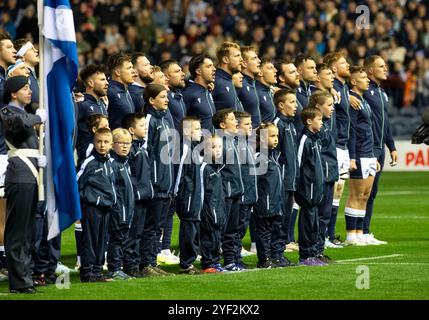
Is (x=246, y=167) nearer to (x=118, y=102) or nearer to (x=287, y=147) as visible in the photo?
(x=287, y=147)

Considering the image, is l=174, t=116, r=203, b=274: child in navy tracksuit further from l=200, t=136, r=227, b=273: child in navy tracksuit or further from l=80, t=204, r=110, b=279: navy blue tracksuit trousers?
l=80, t=204, r=110, b=279: navy blue tracksuit trousers

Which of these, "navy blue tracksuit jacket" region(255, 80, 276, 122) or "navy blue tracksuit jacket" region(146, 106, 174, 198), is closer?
"navy blue tracksuit jacket" region(146, 106, 174, 198)

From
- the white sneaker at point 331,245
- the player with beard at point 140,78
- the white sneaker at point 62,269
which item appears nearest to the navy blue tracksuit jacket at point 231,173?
the player with beard at point 140,78

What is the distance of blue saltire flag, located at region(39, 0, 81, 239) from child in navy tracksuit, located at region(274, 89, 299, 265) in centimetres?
295

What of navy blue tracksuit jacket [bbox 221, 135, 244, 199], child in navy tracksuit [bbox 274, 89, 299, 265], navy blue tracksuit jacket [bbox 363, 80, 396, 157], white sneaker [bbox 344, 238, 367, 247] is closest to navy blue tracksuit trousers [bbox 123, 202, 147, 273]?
navy blue tracksuit jacket [bbox 221, 135, 244, 199]

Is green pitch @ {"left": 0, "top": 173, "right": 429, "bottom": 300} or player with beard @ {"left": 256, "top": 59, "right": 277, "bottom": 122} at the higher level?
player with beard @ {"left": 256, "top": 59, "right": 277, "bottom": 122}

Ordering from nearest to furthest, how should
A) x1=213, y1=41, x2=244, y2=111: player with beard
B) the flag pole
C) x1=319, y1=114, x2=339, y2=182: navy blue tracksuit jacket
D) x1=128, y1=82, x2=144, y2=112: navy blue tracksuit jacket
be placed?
the flag pole
x1=128, y1=82, x2=144, y2=112: navy blue tracksuit jacket
x1=319, y1=114, x2=339, y2=182: navy blue tracksuit jacket
x1=213, y1=41, x2=244, y2=111: player with beard

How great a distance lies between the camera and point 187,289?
40.5ft

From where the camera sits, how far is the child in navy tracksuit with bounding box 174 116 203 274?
13766 millimetres

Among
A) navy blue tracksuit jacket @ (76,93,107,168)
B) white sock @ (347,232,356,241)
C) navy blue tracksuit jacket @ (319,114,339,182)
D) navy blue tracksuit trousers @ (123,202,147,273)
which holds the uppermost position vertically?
navy blue tracksuit jacket @ (76,93,107,168)

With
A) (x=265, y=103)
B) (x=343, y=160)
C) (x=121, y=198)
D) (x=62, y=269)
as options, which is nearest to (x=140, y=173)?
(x=121, y=198)
